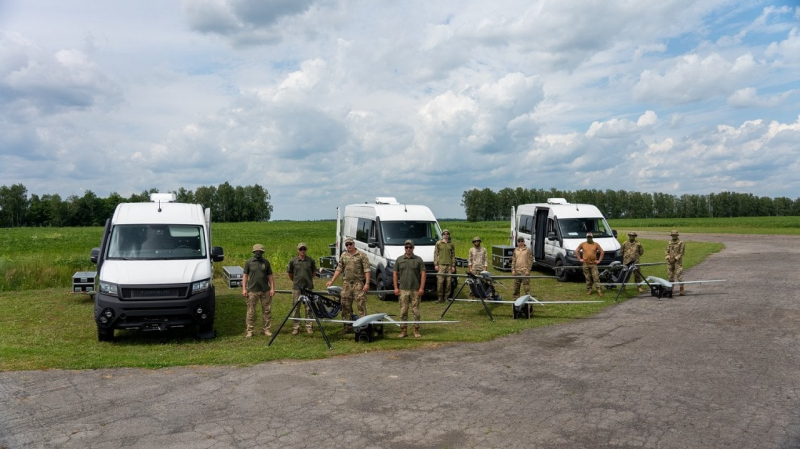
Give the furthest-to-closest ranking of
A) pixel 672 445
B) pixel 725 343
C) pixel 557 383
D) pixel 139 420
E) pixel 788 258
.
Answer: pixel 788 258, pixel 725 343, pixel 557 383, pixel 139 420, pixel 672 445

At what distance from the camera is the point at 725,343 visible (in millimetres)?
9234

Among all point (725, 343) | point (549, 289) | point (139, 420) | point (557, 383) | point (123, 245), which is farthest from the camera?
point (549, 289)

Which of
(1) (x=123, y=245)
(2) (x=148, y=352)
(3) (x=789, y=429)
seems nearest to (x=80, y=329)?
(1) (x=123, y=245)

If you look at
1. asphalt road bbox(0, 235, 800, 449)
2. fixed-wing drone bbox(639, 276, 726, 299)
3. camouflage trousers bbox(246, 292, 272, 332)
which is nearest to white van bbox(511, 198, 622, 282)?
fixed-wing drone bbox(639, 276, 726, 299)

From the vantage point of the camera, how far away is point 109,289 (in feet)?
31.4

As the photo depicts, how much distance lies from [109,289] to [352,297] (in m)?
4.06

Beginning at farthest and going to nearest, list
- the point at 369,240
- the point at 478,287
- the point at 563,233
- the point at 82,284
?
the point at 563,233, the point at 369,240, the point at 82,284, the point at 478,287

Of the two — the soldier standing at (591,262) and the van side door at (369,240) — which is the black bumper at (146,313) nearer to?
the van side door at (369,240)

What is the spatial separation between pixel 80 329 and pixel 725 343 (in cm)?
1156

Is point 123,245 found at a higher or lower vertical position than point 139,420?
higher

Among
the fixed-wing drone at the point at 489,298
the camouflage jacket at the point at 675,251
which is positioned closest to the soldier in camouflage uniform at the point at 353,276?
the fixed-wing drone at the point at 489,298

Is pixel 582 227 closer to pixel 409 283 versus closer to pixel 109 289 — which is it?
pixel 409 283

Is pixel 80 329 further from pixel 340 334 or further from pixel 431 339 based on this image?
pixel 431 339

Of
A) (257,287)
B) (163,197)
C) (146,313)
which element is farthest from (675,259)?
(163,197)
